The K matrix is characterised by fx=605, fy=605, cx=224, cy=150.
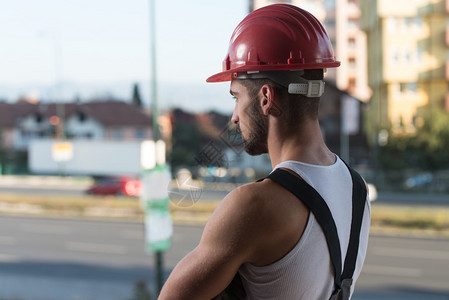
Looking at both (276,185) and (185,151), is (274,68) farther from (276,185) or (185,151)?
(185,151)

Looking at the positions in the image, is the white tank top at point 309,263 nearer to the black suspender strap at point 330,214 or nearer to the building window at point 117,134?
the black suspender strap at point 330,214

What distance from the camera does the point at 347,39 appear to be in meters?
52.4

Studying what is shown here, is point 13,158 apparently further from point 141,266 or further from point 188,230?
point 141,266

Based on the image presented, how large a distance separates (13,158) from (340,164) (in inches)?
1842

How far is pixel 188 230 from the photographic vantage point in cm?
1838

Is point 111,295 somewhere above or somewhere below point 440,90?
below

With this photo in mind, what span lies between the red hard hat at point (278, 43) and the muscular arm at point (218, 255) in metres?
0.30

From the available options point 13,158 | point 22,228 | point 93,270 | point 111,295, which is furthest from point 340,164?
point 13,158

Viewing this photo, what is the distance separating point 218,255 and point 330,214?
25 centimetres

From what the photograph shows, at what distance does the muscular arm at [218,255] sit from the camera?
1.06m

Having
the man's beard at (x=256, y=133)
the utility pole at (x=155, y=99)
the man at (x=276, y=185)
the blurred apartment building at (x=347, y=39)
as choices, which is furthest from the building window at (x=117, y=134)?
the man's beard at (x=256, y=133)

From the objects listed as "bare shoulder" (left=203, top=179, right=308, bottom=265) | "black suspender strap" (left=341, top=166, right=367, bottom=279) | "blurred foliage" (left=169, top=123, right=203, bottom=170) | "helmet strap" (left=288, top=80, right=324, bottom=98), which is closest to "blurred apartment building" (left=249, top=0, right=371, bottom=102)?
"blurred foliage" (left=169, top=123, right=203, bottom=170)

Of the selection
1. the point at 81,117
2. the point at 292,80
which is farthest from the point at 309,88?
the point at 81,117

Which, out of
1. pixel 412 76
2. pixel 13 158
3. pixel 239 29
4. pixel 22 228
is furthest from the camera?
pixel 13 158
